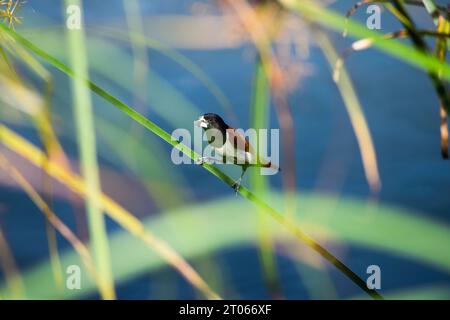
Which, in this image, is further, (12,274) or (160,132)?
(12,274)

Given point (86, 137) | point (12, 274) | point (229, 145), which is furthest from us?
point (12, 274)

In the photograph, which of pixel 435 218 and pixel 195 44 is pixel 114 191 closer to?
pixel 195 44

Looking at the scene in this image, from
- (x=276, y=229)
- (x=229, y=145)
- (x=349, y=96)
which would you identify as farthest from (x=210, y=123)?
(x=276, y=229)

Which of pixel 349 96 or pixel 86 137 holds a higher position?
pixel 349 96

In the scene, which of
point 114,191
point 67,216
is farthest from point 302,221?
point 67,216

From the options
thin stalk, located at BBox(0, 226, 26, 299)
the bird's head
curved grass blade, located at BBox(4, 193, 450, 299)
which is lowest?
thin stalk, located at BBox(0, 226, 26, 299)

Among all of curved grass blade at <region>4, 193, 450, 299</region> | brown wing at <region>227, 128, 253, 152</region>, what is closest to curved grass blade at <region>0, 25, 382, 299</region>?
brown wing at <region>227, 128, 253, 152</region>

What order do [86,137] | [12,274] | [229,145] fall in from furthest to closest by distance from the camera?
1. [12,274]
2. [229,145]
3. [86,137]

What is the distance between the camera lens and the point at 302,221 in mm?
771

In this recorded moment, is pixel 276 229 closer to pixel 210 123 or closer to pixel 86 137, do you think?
pixel 210 123

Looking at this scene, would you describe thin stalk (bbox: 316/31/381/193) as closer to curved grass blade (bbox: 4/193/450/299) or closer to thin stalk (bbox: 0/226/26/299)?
curved grass blade (bbox: 4/193/450/299)

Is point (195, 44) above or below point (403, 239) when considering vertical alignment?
above

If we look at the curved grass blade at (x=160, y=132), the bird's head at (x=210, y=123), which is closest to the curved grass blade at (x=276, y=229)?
the bird's head at (x=210, y=123)
